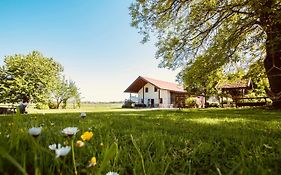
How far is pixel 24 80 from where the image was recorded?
4216 centimetres

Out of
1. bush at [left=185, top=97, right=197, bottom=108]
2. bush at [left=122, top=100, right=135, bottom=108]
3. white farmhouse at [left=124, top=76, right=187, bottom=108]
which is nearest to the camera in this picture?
bush at [left=185, top=97, right=197, bottom=108]

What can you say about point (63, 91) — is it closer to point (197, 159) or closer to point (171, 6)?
point (171, 6)

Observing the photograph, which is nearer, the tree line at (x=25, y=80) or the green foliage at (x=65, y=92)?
the tree line at (x=25, y=80)

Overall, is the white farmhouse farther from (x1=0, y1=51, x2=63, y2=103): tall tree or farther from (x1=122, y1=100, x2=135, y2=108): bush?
(x1=0, y1=51, x2=63, y2=103): tall tree

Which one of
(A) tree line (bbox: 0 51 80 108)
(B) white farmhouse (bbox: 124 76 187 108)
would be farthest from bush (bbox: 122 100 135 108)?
(A) tree line (bbox: 0 51 80 108)

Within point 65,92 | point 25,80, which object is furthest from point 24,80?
point 65,92

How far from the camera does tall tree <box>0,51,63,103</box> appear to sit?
135 feet

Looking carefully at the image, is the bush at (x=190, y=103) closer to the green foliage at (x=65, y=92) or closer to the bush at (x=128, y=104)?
the bush at (x=128, y=104)

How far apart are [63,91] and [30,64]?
15.1m

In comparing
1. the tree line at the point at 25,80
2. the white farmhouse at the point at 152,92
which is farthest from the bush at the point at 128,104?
the tree line at the point at 25,80

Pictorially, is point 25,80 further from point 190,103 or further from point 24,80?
point 190,103

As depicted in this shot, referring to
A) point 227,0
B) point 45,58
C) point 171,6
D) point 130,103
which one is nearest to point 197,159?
point 227,0

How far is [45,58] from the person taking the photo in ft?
175

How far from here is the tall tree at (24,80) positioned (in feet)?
135
